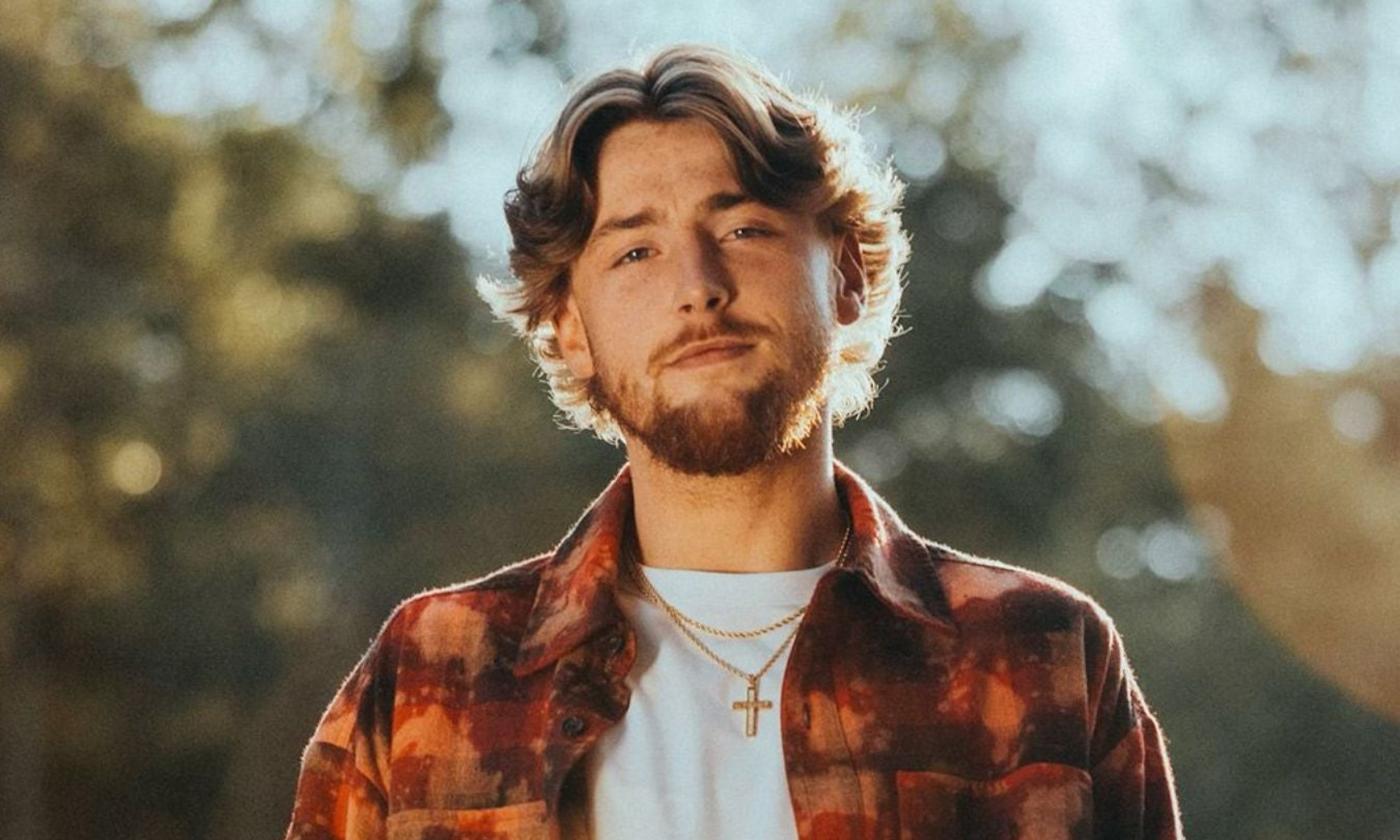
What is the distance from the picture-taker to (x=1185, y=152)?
74.1 ft

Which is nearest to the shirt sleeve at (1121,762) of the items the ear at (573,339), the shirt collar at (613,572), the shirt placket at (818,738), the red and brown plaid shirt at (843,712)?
the red and brown plaid shirt at (843,712)

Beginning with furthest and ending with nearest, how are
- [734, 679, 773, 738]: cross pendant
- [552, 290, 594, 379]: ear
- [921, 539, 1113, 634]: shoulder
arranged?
[552, 290, 594, 379]: ear < [921, 539, 1113, 634]: shoulder < [734, 679, 773, 738]: cross pendant

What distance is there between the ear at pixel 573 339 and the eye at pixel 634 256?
174mm

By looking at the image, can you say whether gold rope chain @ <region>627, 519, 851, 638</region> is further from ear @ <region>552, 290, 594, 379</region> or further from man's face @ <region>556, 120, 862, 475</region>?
ear @ <region>552, 290, 594, 379</region>

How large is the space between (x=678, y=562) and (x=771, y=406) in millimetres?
309

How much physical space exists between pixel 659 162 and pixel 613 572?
2.14 feet

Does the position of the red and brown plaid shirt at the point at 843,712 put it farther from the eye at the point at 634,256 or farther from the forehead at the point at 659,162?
the forehead at the point at 659,162

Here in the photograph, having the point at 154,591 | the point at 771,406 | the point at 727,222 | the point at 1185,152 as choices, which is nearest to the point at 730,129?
the point at 727,222

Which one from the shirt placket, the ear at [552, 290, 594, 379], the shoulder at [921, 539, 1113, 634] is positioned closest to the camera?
the shirt placket

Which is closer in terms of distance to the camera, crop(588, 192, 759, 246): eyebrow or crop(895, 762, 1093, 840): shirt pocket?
crop(895, 762, 1093, 840): shirt pocket

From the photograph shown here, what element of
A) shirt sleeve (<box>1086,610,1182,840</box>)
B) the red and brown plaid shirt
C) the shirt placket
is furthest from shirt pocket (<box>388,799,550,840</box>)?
shirt sleeve (<box>1086,610,1182,840</box>)

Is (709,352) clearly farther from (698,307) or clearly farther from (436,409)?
(436,409)

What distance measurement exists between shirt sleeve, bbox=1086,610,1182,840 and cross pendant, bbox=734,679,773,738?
49 cm

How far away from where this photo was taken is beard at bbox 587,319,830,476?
10.8 feet
